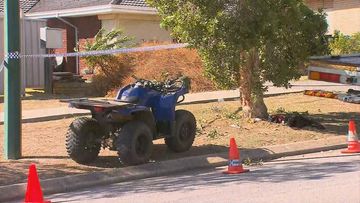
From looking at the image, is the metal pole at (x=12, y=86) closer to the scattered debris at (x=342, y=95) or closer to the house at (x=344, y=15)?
the scattered debris at (x=342, y=95)

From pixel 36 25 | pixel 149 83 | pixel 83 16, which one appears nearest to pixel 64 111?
pixel 149 83

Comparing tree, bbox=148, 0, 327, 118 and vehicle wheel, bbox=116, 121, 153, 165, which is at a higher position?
tree, bbox=148, 0, 327, 118

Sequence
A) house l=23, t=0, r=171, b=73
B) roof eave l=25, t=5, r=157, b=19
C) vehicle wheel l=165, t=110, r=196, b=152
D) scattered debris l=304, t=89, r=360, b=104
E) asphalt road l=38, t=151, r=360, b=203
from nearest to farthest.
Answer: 1. asphalt road l=38, t=151, r=360, b=203
2. vehicle wheel l=165, t=110, r=196, b=152
3. scattered debris l=304, t=89, r=360, b=104
4. roof eave l=25, t=5, r=157, b=19
5. house l=23, t=0, r=171, b=73

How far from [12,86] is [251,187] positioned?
426 centimetres

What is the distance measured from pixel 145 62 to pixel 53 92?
314cm

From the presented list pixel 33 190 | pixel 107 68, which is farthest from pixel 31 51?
pixel 33 190

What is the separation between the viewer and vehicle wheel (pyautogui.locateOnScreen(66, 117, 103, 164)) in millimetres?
9820

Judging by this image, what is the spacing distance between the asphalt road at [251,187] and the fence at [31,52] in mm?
11501

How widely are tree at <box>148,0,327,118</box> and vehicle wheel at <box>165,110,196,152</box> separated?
1958 mm

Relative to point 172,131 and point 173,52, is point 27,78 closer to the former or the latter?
point 173,52

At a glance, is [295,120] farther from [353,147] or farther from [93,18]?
[93,18]

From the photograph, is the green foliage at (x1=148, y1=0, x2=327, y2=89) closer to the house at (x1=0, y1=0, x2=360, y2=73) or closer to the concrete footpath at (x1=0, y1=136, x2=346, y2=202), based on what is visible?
the concrete footpath at (x1=0, y1=136, x2=346, y2=202)

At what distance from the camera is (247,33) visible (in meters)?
12.2

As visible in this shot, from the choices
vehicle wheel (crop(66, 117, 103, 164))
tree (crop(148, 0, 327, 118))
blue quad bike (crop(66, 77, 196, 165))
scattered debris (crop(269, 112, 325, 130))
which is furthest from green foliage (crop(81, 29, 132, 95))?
vehicle wheel (crop(66, 117, 103, 164))
